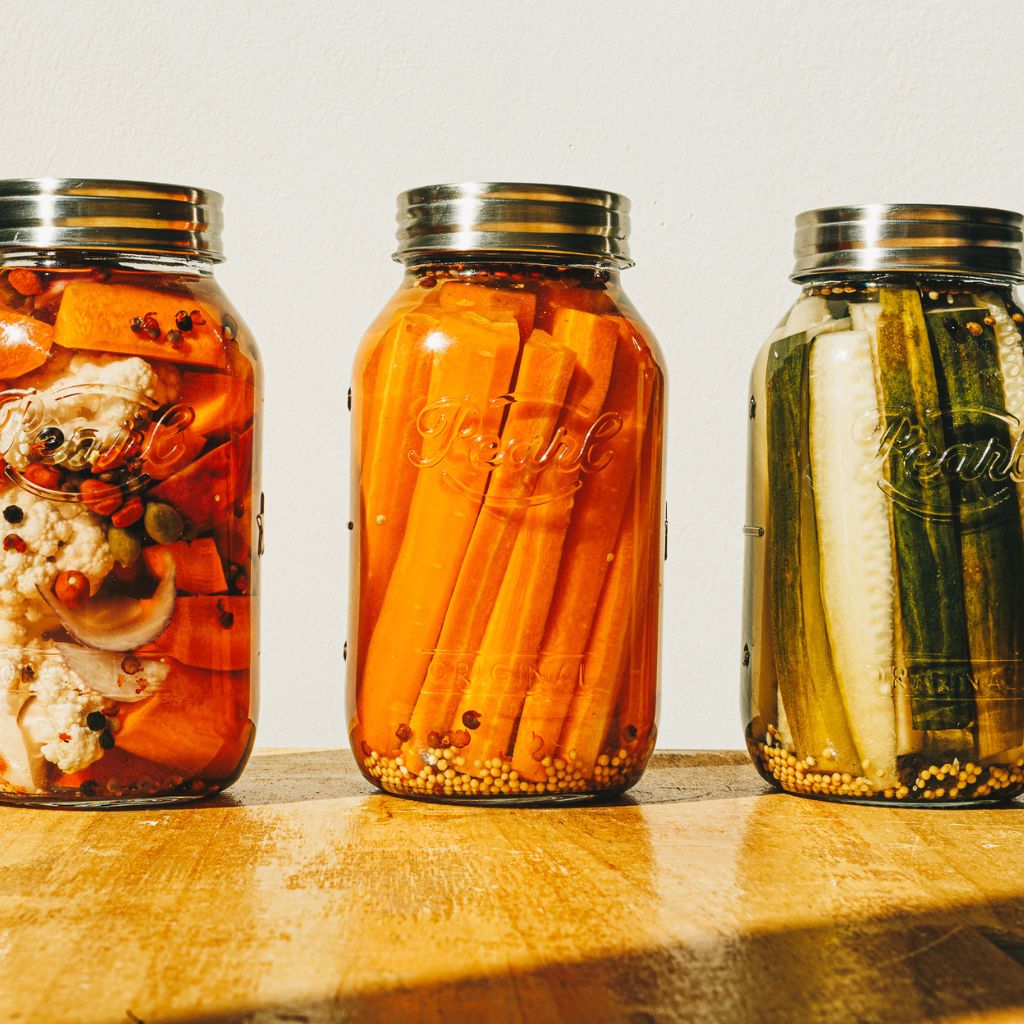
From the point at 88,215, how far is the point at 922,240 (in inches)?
19.0

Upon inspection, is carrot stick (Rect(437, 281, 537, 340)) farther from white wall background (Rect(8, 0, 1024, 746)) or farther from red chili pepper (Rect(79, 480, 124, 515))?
white wall background (Rect(8, 0, 1024, 746))

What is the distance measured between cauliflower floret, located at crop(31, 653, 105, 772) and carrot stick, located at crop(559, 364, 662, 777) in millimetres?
271

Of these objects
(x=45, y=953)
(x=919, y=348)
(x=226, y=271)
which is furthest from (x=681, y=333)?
(x=45, y=953)

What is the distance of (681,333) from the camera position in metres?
1.39

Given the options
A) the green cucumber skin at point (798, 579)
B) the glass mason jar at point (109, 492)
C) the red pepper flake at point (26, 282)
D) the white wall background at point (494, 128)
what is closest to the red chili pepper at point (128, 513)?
the glass mason jar at point (109, 492)

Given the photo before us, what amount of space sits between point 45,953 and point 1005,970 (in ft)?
1.31

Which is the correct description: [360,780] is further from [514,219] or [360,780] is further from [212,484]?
[514,219]

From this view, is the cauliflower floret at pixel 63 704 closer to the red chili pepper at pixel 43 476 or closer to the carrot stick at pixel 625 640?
the red chili pepper at pixel 43 476

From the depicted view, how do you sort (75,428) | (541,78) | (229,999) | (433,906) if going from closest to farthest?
(229,999), (433,906), (75,428), (541,78)

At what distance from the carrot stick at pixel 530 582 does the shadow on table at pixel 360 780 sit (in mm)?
78

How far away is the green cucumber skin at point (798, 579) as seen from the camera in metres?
0.90

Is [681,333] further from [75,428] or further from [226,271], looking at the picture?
[75,428]

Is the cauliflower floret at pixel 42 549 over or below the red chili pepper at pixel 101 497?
below

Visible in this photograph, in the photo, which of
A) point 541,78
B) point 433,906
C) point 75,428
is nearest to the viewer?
point 433,906
